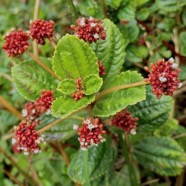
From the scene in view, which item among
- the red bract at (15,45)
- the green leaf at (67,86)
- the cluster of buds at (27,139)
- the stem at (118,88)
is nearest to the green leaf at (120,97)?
the stem at (118,88)

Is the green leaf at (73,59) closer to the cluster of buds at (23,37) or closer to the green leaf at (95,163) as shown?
the cluster of buds at (23,37)

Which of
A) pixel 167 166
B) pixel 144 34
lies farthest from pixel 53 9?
pixel 167 166

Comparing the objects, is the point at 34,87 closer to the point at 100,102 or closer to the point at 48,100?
the point at 48,100

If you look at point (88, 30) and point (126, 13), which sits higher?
point (88, 30)

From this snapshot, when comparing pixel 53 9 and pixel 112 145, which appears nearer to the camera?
pixel 112 145

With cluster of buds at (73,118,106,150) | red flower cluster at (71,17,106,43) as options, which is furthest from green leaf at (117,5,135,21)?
cluster of buds at (73,118,106,150)

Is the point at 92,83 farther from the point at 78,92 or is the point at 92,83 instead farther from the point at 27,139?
the point at 27,139

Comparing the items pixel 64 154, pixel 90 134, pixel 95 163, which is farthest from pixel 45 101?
pixel 64 154
